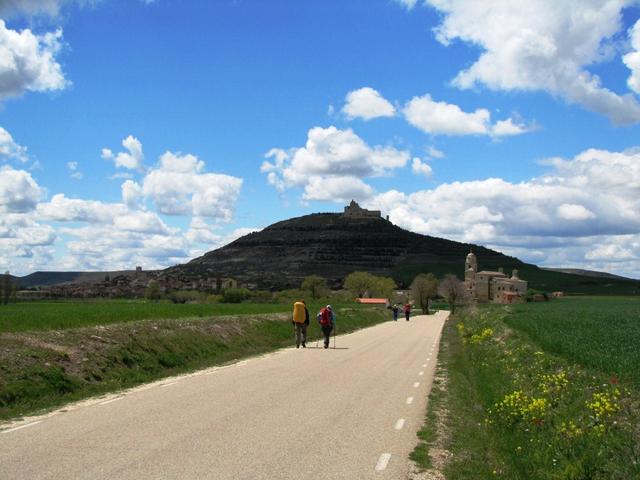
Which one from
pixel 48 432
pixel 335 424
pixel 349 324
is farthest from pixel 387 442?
pixel 349 324

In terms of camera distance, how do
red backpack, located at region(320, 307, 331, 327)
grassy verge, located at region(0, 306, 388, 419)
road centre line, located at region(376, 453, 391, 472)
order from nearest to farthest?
road centre line, located at region(376, 453, 391, 472)
grassy verge, located at region(0, 306, 388, 419)
red backpack, located at region(320, 307, 331, 327)

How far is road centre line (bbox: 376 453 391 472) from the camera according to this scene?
8366mm

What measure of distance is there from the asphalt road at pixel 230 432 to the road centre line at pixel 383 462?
0.01m

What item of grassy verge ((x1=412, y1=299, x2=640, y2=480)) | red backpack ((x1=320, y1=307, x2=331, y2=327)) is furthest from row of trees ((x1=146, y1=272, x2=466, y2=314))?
grassy verge ((x1=412, y1=299, x2=640, y2=480))

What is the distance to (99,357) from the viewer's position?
18.0m

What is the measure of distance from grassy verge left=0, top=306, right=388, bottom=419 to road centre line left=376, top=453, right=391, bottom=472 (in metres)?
7.00

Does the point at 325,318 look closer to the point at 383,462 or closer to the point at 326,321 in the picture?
the point at 326,321

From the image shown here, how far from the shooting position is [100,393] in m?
14.9

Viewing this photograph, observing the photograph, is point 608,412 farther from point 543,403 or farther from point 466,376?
point 466,376

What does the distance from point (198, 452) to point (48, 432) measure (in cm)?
274

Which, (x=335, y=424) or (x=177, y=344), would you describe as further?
(x=177, y=344)

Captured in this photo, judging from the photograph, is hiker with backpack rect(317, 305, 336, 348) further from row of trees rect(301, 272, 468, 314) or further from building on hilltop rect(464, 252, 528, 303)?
building on hilltop rect(464, 252, 528, 303)

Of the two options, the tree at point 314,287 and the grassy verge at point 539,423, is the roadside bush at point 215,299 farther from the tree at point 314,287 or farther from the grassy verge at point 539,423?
the grassy verge at point 539,423

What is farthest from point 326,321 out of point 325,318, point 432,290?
point 432,290
